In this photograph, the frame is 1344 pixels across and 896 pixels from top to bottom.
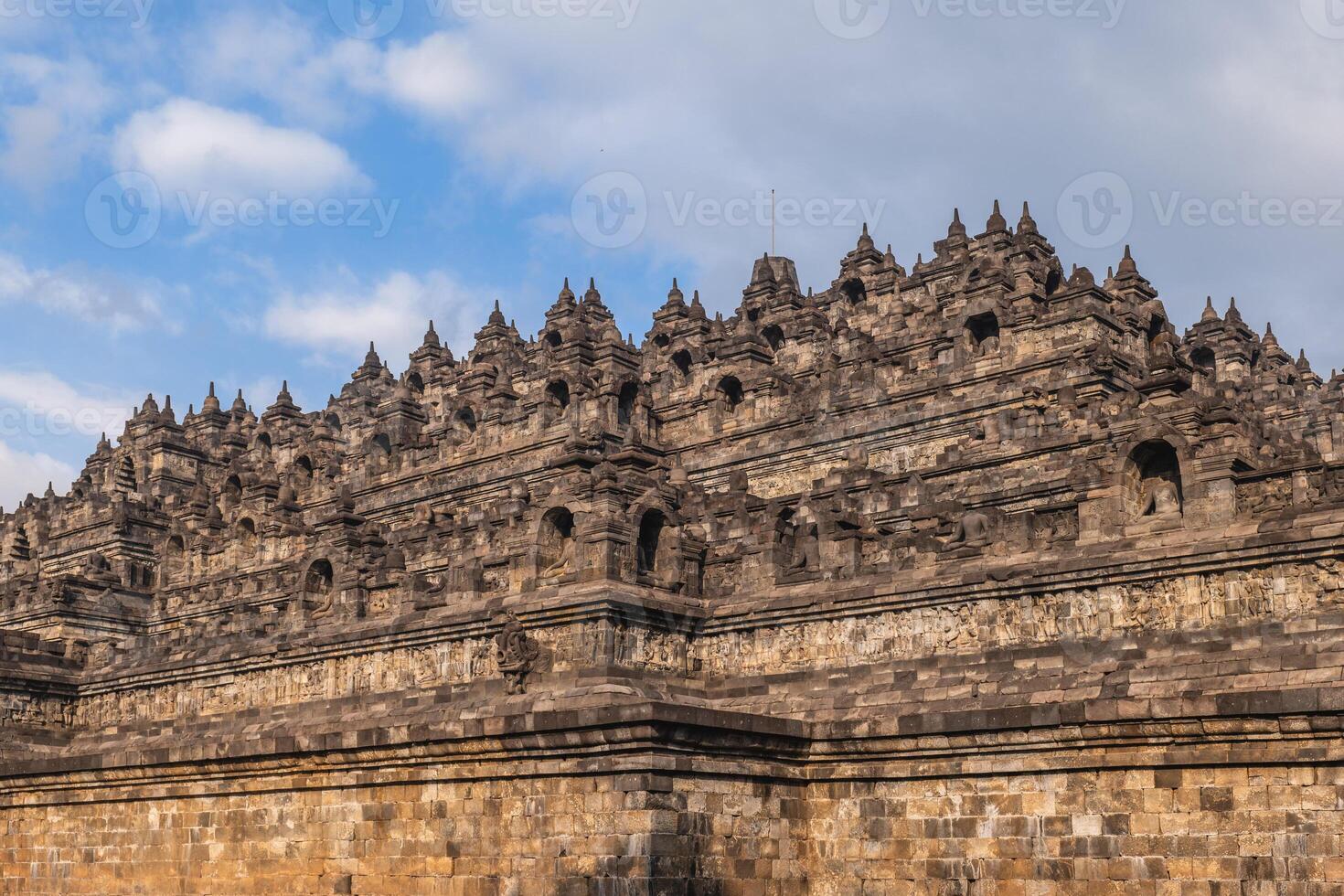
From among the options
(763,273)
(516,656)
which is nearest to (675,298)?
(763,273)

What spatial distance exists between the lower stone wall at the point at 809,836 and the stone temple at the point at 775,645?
0.06 m

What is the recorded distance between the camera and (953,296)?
5166cm

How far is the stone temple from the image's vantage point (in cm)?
2344

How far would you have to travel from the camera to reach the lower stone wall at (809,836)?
21.7 metres

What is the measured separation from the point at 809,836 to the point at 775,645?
6850 mm

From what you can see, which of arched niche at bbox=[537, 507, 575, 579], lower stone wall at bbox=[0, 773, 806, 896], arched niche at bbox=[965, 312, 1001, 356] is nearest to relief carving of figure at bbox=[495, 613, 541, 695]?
arched niche at bbox=[537, 507, 575, 579]

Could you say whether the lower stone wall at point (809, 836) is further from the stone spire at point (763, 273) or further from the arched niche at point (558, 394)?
the stone spire at point (763, 273)

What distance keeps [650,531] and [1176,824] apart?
1519cm

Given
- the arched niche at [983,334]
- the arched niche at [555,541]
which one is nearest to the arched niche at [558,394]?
the arched niche at [983,334]

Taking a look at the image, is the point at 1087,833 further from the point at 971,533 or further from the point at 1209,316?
the point at 1209,316

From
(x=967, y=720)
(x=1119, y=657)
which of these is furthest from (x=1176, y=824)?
(x=1119, y=657)

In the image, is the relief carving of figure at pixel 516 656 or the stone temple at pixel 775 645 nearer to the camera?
the stone temple at pixel 775 645

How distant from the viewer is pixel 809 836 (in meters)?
26.1

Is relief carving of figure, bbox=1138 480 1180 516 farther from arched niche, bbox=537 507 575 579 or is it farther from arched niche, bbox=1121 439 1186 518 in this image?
arched niche, bbox=537 507 575 579
